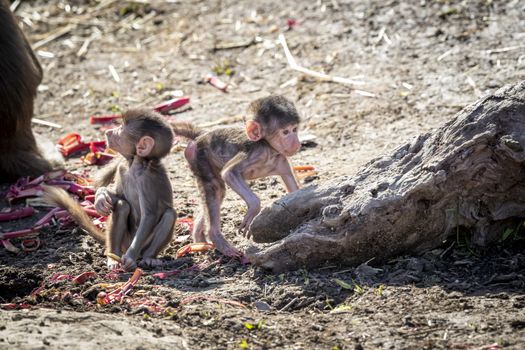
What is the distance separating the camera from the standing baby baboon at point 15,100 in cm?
813

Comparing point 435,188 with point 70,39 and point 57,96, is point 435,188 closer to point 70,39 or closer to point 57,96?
point 57,96

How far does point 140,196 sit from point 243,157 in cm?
75

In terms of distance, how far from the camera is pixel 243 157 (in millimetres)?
6250

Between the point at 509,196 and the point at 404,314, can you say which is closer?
the point at 404,314

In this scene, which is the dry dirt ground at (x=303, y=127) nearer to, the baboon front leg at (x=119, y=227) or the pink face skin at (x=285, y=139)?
the baboon front leg at (x=119, y=227)

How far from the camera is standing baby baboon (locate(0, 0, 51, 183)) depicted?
8133 mm

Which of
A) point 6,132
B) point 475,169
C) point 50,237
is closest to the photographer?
point 475,169

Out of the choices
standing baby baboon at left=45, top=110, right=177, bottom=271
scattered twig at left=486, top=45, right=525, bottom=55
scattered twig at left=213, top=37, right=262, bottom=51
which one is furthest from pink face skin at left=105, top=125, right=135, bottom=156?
scattered twig at left=213, top=37, right=262, bottom=51

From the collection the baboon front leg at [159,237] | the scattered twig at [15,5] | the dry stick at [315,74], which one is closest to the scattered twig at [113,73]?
the dry stick at [315,74]

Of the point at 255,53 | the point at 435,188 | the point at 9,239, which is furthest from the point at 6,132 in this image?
the point at 435,188

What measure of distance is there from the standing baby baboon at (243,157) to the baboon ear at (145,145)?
36 centimetres

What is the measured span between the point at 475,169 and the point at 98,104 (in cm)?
569

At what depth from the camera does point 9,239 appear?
23.0ft

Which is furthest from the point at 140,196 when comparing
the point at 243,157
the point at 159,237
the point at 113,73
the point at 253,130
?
the point at 113,73
